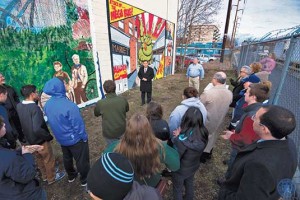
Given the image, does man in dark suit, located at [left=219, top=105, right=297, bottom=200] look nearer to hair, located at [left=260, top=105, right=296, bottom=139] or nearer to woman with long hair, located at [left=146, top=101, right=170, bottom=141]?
hair, located at [left=260, top=105, right=296, bottom=139]

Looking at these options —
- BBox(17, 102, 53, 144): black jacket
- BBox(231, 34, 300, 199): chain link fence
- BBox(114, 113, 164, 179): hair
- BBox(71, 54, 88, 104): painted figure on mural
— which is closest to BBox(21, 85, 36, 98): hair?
BBox(17, 102, 53, 144): black jacket

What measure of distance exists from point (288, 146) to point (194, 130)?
0.95 metres

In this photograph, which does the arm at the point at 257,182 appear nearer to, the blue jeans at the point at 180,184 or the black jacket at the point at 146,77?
the blue jeans at the point at 180,184

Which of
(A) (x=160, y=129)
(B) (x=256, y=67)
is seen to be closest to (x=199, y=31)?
(B) (x=256, y=67)

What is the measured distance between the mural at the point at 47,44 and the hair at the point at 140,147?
4178 mm

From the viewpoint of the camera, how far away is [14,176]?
1.74 m

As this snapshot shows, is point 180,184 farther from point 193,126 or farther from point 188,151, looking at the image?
point 193,126

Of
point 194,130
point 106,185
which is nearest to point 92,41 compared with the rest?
point 194,130

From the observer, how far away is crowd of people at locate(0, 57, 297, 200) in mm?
1326

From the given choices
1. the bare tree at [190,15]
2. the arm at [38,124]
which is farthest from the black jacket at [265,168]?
the bare tree at [190,15]

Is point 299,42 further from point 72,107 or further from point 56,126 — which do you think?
point 56,126

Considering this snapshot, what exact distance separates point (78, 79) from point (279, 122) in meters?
6.00

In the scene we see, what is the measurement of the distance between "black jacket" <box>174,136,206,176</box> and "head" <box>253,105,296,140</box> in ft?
2.75

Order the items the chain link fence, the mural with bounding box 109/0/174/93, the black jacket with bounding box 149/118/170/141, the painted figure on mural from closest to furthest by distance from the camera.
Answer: the black jacket with bounding box 149/118/170/141 → the chain link fence → the painted figure on mural → the mural with bounding box 109/0/174/93
